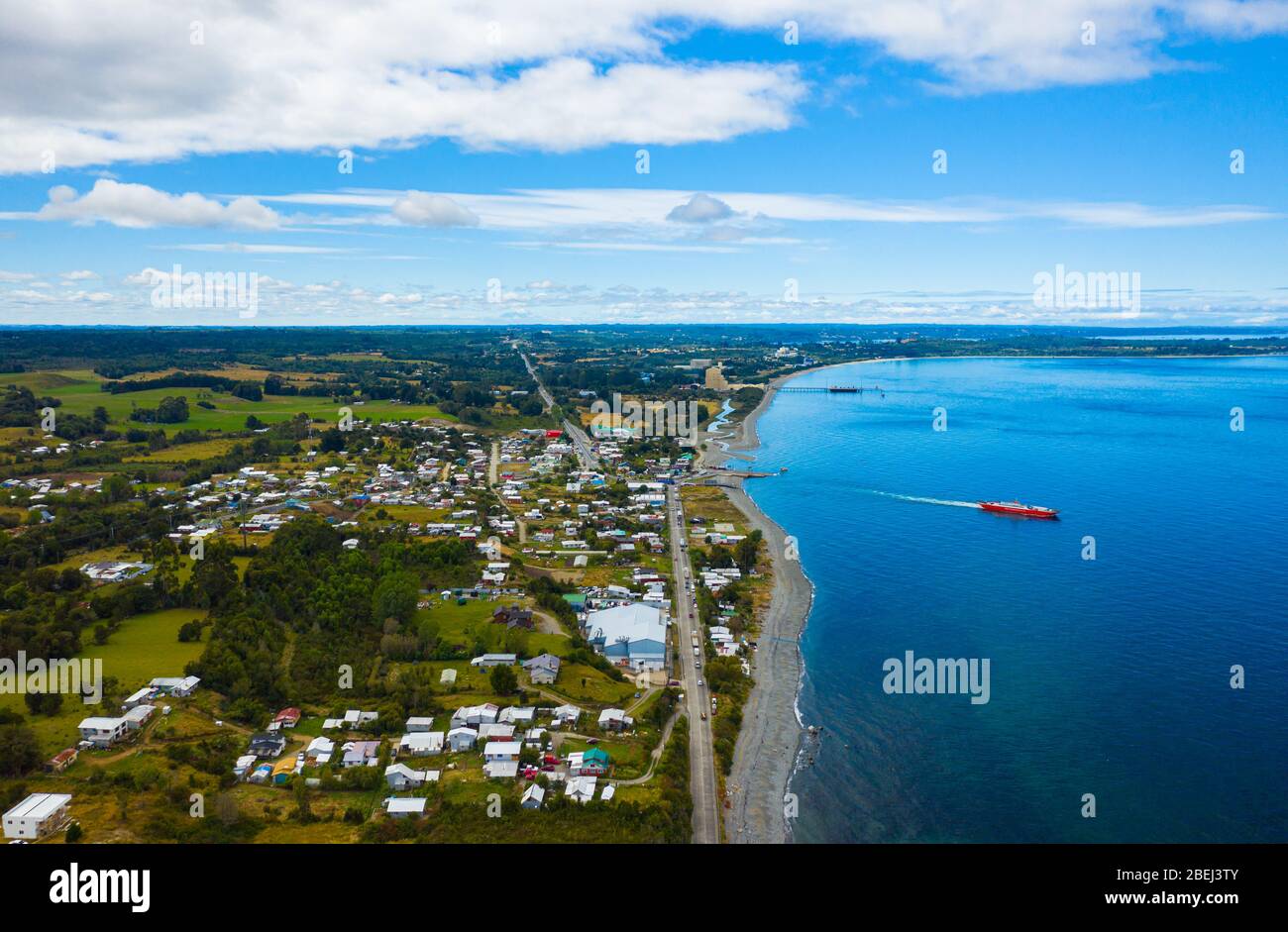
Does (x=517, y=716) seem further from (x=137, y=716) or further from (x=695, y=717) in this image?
(x=137, y=716)

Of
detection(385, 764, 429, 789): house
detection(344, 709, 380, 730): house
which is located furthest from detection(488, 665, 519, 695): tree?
detection(385, 764, 429, 789): house

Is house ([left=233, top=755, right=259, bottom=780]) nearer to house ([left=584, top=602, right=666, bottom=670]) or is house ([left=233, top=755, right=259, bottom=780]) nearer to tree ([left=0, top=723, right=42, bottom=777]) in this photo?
tree ([left=0, top=723, right=42, bottom=777])

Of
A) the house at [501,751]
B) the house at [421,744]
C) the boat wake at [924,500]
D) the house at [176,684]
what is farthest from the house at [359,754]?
the boat wake at [924,500]

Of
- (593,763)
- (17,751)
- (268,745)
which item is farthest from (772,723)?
(17,751)

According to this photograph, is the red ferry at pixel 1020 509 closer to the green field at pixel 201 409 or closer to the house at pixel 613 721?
the house at pixel 613 721

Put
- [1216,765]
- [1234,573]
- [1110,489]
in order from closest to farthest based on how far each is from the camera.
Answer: [1216,765] → [1234,573] → [1110,489]
